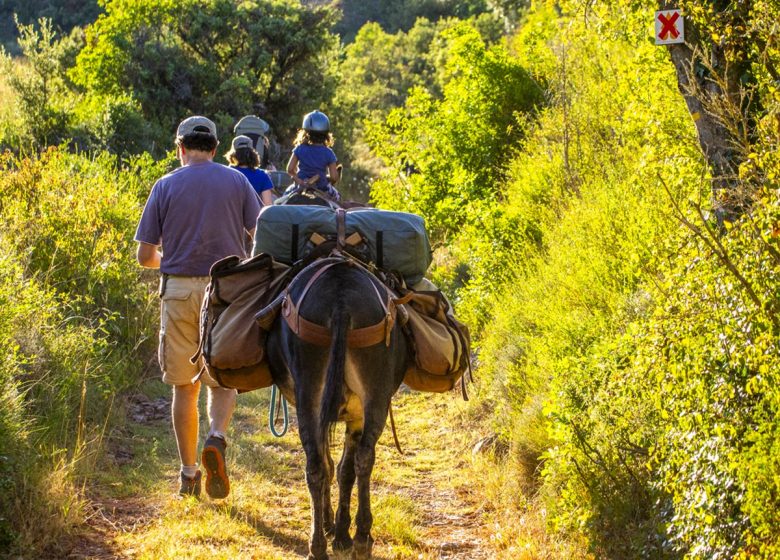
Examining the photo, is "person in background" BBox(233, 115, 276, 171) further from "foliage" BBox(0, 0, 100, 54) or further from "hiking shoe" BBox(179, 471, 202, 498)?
"foliage" BBox(0, 0, 100, 54)

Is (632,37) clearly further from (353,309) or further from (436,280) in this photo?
(353,309)

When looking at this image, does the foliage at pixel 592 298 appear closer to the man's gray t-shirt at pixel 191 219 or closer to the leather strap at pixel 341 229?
the leather strap at pixel 341 229

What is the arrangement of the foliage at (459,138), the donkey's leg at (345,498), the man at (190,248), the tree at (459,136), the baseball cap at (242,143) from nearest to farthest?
the donkey's leg at (345,498) → the man at (190,248) → the baseball cap at (242,143) → the foliage at (459,138) → the tree at (459,136)

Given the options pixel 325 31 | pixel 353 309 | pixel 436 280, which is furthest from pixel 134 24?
pixel 353 309

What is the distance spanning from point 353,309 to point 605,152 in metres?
6.49

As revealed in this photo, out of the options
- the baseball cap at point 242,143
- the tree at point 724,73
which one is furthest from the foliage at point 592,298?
the baseball cap at point 242,143

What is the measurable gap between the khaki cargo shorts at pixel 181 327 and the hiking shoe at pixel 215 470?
49cm

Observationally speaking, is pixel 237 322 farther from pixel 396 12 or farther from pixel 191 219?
pixel 396 12

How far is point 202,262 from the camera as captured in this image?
6691mm

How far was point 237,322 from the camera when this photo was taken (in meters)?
5.77

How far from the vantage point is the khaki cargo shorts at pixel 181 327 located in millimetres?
6695

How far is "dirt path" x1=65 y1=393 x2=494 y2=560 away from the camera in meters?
6.15

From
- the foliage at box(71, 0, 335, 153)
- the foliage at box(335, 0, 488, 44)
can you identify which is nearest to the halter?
the foliage at box(71, 0, 335, 153)

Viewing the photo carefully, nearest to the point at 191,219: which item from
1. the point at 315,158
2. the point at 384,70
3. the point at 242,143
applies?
the point at 242,143
